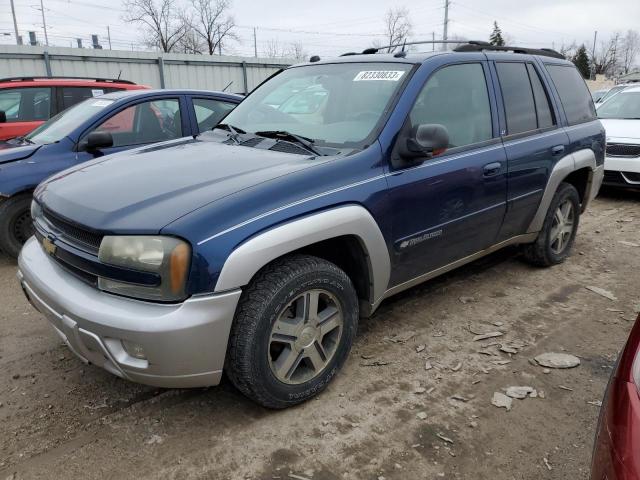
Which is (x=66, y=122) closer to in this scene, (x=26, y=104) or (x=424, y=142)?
(x=26, y=104)

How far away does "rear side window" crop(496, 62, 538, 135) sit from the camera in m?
3.89

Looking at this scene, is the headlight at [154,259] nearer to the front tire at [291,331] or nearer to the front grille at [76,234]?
the front grille at [76,234]

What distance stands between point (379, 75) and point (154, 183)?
1.60 meters

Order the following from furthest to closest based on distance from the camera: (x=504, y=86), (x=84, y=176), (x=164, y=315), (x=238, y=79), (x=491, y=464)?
(x=238, y=79) → (x=504, y=86) → (x=84, y=176) → (x=491, y=464) → (x=164, y=315)

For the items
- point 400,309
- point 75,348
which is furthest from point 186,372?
point 400,309

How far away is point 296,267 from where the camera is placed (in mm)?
2557

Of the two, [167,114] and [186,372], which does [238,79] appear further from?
[186,372]

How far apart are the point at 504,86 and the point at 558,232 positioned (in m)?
1.58

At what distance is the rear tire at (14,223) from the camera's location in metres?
4.81

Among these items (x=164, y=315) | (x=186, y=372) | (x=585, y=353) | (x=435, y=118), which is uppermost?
(x=435, y=118)

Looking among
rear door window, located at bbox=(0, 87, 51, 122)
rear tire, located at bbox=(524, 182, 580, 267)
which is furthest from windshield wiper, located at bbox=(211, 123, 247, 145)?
rear door window, located at bbox=(0, 87, 51, 122)

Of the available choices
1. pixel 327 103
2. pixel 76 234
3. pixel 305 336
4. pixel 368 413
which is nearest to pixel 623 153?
pixel 327 103

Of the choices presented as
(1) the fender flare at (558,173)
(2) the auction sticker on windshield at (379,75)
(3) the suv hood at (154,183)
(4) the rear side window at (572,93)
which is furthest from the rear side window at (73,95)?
(1) the fender flare at (558,173)

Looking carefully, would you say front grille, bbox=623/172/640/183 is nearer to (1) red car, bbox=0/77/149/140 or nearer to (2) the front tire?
(2) the front tire
